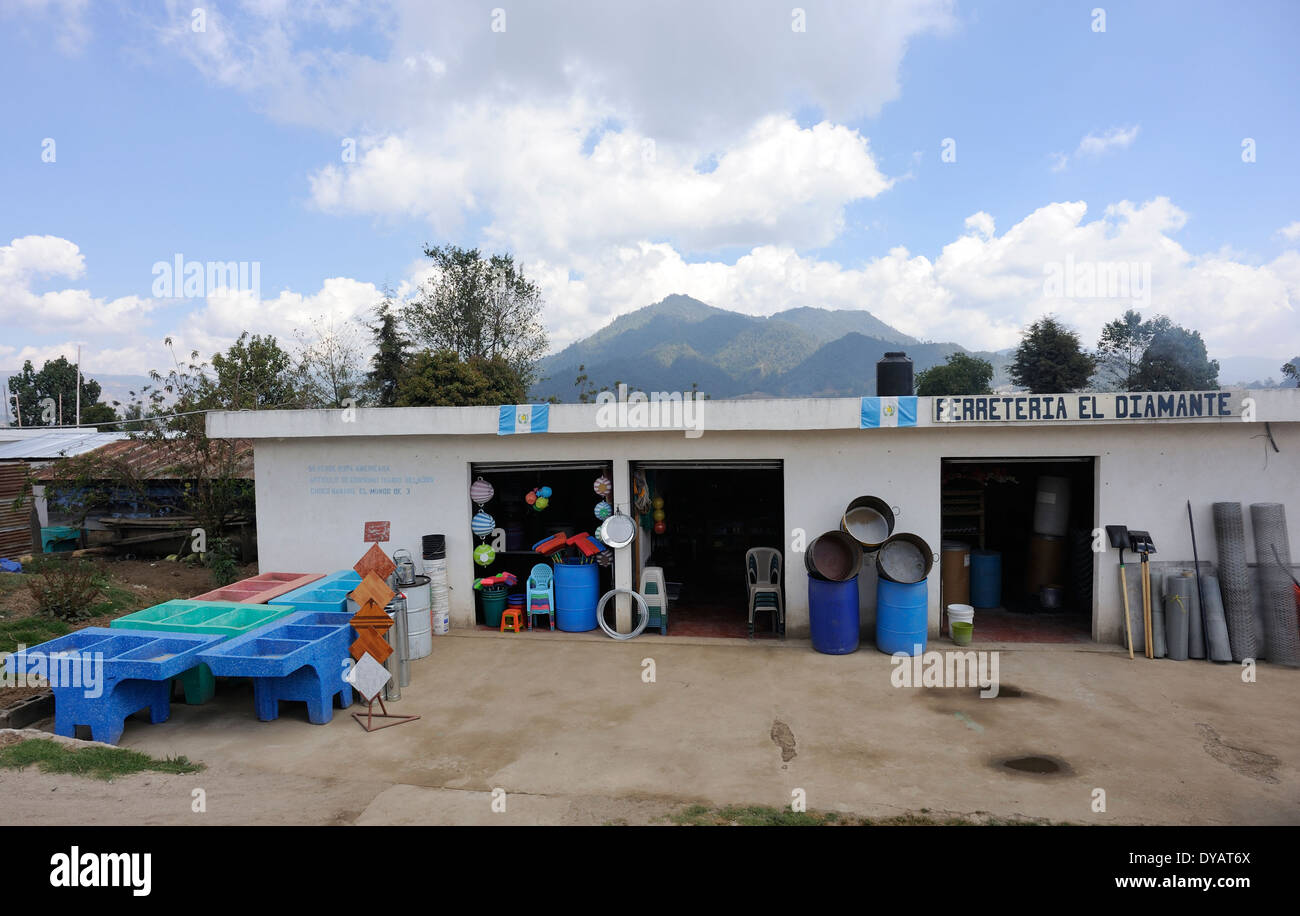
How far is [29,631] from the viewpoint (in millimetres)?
8523

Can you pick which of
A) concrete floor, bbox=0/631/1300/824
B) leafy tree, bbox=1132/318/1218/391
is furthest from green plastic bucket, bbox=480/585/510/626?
leafy tree, bbox=1132/318/1218/391

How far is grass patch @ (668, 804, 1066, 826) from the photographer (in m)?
4.53

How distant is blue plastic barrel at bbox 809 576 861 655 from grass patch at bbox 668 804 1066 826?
11.5ft

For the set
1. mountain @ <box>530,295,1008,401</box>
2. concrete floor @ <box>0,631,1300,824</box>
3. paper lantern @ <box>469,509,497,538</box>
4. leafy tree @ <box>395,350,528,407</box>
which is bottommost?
concrete floor @ <box>0,631,1300,824</box>

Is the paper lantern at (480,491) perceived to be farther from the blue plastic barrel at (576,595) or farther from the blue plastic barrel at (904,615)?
the blue plastic barrel at (904,615)

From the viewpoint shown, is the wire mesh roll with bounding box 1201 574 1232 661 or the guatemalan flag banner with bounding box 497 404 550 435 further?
the guatemalan flag banner with bounding box 497 404 550 435

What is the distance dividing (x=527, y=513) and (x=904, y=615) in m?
6.27

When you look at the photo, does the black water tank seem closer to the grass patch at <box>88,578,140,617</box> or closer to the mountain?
the grass patch at <box>88,578,140,617</box>

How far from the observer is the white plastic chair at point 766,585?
9.05m

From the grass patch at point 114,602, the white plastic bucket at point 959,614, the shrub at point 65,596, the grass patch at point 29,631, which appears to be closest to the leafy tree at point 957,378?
the white plastic bucket at point 959,614

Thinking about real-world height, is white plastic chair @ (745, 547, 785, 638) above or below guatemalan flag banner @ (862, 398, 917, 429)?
below

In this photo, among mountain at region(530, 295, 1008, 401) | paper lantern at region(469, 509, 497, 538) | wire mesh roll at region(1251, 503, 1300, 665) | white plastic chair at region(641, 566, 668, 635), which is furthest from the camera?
mountain at region(530, 295, 1008, 401)

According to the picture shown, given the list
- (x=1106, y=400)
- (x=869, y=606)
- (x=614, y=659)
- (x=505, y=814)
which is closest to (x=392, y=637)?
(x=614, y=659)
